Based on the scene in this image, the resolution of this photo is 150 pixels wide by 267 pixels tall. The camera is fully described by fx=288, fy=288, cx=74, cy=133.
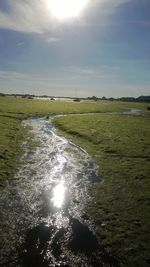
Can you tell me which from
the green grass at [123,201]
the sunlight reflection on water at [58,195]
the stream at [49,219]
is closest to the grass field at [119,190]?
the green grass at [123,201]

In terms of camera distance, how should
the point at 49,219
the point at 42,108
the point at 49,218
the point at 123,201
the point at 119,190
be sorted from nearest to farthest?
1. the point at 49,219
2. the point at 49,218
3. the point at 123,201
4. the point at 119,190
5. the point at 42,108

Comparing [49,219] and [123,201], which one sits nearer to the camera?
[49,219]

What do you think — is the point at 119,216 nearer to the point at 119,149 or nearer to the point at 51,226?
the point at 51,226

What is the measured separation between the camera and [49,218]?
13.8 m

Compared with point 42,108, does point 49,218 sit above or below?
above

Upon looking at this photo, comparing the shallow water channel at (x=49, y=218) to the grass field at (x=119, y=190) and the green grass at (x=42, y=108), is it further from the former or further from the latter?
the green grass at (x=42, y=108)

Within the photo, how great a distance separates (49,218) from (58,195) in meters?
3.27

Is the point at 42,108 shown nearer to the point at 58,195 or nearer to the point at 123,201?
the point at 58,195

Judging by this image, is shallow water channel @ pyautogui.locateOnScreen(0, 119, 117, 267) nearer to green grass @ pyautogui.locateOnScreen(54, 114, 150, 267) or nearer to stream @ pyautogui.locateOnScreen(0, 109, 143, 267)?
stream @ pyautogui.locateOnScreen(0, 109, 143, 267)

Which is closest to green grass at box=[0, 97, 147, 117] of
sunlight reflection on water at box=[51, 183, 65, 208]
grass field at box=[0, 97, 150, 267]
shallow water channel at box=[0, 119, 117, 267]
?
grass field at box=[0, 97, 150, 267]

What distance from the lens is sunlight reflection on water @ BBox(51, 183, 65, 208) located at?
51.9 ft

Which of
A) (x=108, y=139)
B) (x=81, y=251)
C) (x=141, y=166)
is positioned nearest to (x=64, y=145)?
(x=108, y=139)

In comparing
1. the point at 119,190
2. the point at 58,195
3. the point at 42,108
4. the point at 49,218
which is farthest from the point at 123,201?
the point at 42,108

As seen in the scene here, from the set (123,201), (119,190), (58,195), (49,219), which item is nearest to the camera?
(49,219)
